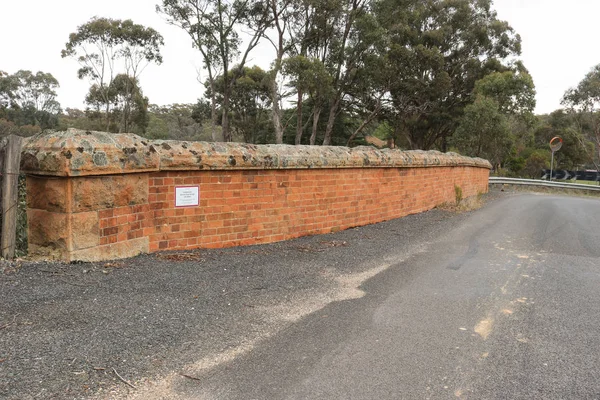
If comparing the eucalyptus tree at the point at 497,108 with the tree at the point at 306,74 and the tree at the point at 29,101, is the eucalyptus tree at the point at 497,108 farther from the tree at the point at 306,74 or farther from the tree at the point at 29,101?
the tree at the point at 29,101

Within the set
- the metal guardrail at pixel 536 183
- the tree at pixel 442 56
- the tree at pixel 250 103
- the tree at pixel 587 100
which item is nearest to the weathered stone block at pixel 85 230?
the metal guardrail at pixel 536 183

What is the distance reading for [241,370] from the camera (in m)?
2.79

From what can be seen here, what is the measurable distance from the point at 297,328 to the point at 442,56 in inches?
1177

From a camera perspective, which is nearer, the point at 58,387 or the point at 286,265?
the point at 58,387

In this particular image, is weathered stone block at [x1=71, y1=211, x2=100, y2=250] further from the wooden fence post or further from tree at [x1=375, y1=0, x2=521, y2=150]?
tree at [x1=375, y1=0, x2=521, y2=150]

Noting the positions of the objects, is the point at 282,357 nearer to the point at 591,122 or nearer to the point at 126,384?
the point at 126,384

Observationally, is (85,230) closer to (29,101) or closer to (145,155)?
(145,155)

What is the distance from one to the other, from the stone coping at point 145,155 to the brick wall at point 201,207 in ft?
0.21

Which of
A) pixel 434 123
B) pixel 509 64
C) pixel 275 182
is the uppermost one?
pixel 509 64

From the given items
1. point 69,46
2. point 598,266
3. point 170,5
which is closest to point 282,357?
point 598,266

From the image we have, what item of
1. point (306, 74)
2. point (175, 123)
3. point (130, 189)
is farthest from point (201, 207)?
point (175, 123)

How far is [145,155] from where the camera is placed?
473cm

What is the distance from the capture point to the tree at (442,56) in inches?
1128

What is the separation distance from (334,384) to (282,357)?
0.48 m
